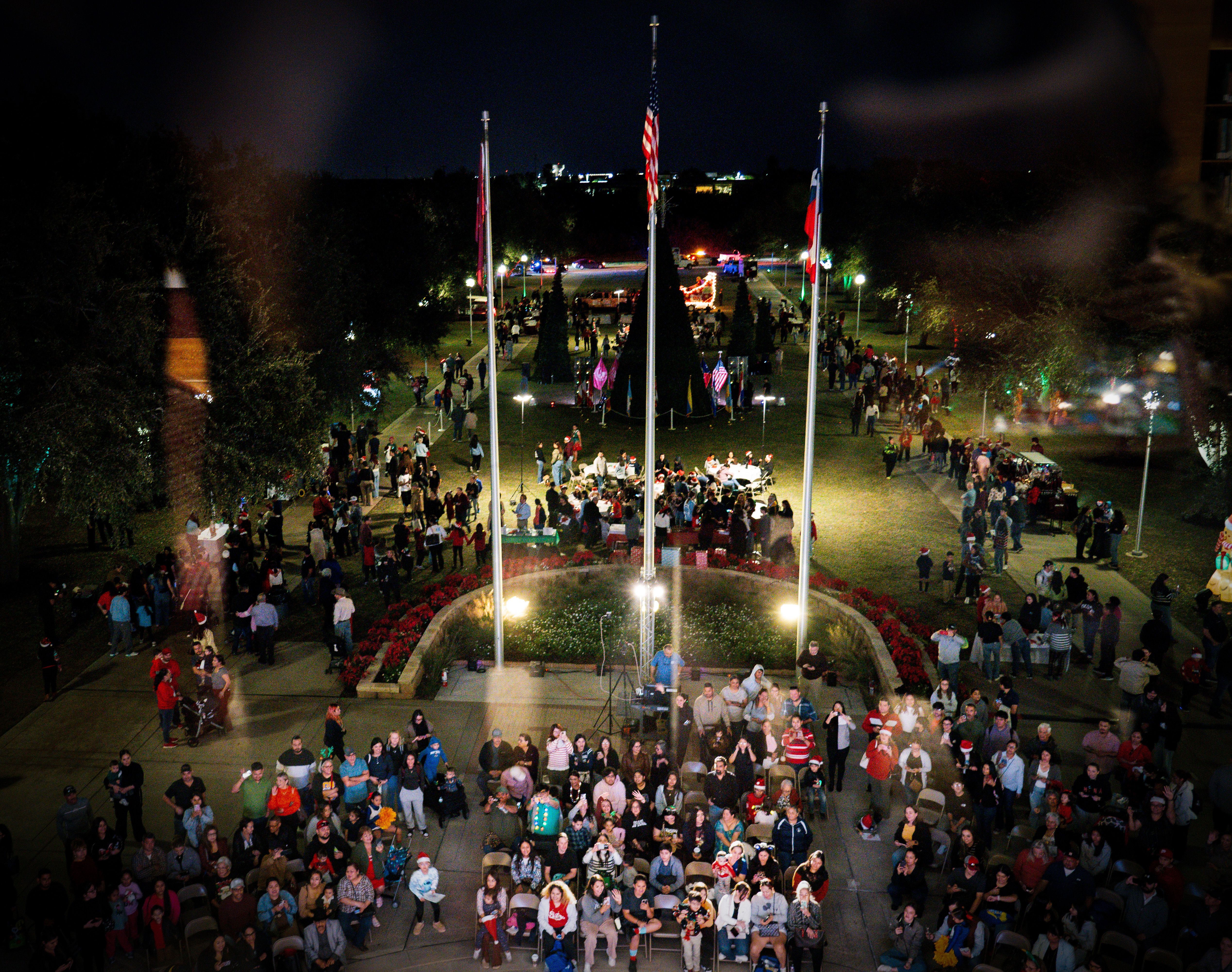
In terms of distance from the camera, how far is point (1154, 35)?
70.0 ft

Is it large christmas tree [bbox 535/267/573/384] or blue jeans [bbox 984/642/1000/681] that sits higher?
large christmas tree [bbox 535/267/573/384]

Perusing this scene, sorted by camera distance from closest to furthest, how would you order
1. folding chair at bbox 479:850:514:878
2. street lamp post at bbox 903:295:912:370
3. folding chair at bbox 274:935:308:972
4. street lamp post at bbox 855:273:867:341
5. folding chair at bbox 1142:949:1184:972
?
folding chair at bbox 1142:949:1184:972 → folding chair at bbox 274:935:308:972 → folding chair at bbox 479:850:514:878 → street lamp post at bbox 903:295:912:370 → street lamp post at bbox 855:273:867:341

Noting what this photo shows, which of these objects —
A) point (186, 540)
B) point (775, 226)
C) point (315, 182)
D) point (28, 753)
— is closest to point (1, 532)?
point (186, 540)

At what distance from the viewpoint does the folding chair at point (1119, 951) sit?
982 centimetres

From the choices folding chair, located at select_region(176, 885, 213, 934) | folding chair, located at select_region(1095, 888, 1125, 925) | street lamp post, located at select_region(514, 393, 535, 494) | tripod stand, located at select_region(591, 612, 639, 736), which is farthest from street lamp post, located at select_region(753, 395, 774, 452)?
folding chair, located at select_region(176, 885, 213, 934)

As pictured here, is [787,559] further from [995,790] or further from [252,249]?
[252,249]

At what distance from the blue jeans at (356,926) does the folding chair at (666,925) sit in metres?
2.79

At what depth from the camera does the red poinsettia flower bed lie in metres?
16.4

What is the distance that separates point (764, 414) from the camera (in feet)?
111

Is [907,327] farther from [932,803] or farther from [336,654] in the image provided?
[932,803]

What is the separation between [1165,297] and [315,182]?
2499 centimetres

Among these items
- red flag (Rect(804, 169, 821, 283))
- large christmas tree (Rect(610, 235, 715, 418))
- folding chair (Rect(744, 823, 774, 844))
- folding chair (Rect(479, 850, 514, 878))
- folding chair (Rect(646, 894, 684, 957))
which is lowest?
folding chair (Rect(646, 894, 684, 957))

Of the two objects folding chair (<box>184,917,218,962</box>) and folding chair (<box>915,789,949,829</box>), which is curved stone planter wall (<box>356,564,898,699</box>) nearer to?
folding chair (<box>915,789,949,829</box>)

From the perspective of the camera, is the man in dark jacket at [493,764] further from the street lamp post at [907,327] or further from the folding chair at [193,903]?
the street lamp post at [907,327]
